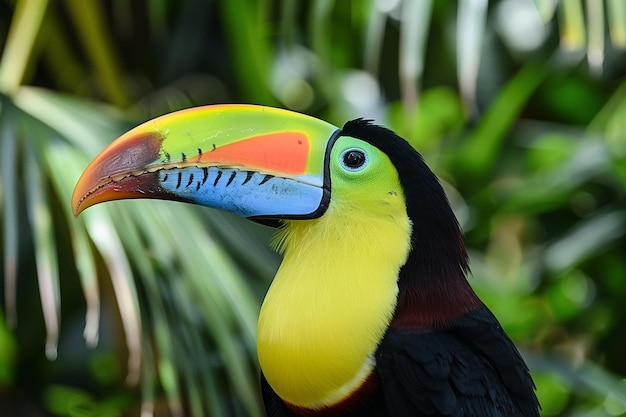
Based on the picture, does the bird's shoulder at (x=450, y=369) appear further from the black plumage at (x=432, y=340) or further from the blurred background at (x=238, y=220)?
the blurred background at (x=238, y=220)

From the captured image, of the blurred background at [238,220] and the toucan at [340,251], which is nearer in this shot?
the toucan at [340,251]

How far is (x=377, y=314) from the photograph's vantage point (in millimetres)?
1454

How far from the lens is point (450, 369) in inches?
58.6

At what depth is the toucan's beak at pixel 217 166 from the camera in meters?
1.47

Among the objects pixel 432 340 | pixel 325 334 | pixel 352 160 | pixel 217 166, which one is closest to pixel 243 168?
pixel 217 166

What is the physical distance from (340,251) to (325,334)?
0.45 feet

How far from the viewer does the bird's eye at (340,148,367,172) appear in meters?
1.51

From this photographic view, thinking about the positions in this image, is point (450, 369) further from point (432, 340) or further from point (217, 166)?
point (217, 166)

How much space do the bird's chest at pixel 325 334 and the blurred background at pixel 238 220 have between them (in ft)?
1.33

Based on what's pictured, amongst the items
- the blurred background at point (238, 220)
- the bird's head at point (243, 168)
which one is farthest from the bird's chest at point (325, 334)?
the blurred background at point (238, 220)

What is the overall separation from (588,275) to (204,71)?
5.30ft

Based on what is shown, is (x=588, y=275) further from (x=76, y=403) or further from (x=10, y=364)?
(x=10, y=364)

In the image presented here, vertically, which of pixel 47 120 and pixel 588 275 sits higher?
pixel 47 120

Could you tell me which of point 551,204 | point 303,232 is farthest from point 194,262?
point 551,204
